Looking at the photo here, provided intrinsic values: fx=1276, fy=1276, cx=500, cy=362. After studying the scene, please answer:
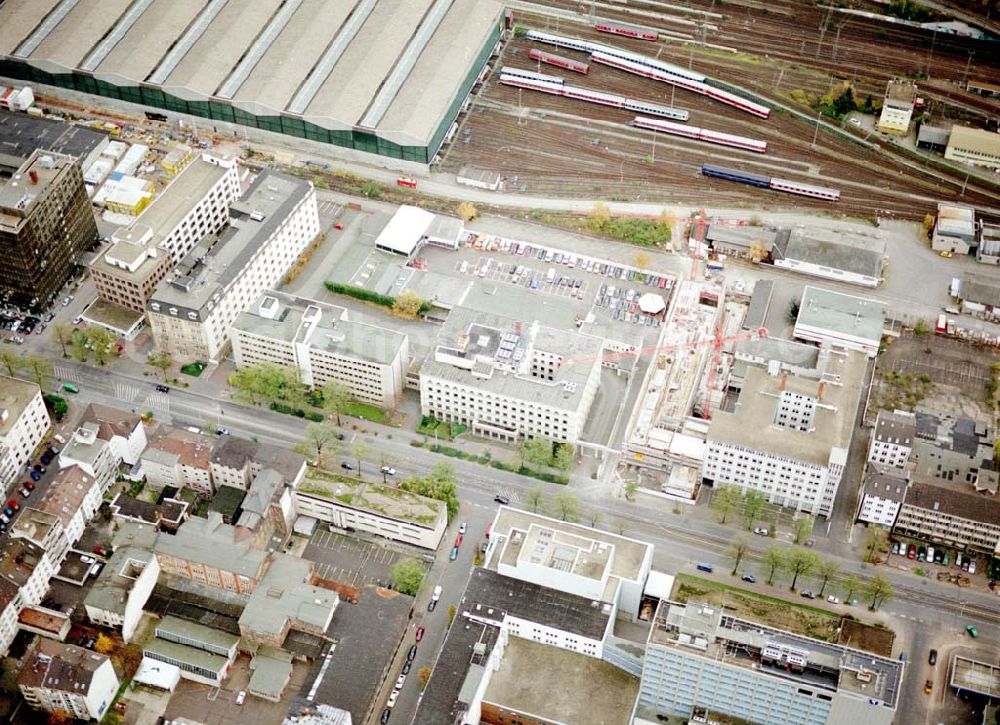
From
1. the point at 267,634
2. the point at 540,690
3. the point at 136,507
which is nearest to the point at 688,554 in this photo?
the point at 540,690

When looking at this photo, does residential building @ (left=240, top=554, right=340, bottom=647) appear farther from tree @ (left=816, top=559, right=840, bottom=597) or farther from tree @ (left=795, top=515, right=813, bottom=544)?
tree @ (left=816, top=559, right=840, bottom=597)

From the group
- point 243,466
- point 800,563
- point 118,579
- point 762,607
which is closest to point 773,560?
point 800,563

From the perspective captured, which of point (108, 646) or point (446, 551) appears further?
point (446, 551)

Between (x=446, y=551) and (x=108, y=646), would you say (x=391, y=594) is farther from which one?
(x=108, y=646)

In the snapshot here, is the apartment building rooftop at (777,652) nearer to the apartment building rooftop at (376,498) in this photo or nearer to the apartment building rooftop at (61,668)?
the apartment building rooftop at (376,498)

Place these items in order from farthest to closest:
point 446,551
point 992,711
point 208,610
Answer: point 446,551
point 208,610
point 992,711

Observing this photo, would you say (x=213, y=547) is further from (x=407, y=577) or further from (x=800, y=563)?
(x=800, y=563)
